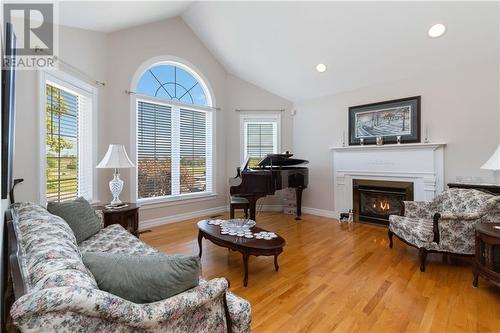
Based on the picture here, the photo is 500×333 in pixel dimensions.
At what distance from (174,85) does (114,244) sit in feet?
11.3

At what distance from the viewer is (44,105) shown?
268 centimetres

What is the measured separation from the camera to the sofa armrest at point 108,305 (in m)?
0.69

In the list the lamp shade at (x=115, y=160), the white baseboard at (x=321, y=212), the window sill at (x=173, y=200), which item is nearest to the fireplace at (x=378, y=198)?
the white baseboard at (x=321, y=212)

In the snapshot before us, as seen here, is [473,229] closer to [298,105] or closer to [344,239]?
[344,239]

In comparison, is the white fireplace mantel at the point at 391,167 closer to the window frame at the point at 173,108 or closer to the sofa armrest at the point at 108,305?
the window frame at the point at 173,108

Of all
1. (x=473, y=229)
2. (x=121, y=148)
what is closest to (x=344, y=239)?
(x=473, y=229)

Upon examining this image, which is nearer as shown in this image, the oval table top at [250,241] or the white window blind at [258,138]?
the oval table top at [250,241]

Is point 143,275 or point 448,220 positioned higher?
point 143,275

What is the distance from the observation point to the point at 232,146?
5645mm

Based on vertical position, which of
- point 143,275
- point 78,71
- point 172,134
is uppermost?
point 78,71

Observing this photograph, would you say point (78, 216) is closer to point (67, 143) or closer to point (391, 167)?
point (67, 143)

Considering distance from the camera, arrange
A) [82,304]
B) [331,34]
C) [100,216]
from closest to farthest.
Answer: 1. [82,304]
2. [100,216]
3. [331,34]

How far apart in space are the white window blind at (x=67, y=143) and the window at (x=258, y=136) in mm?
3106

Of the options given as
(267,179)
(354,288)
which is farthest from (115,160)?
(354,288)
